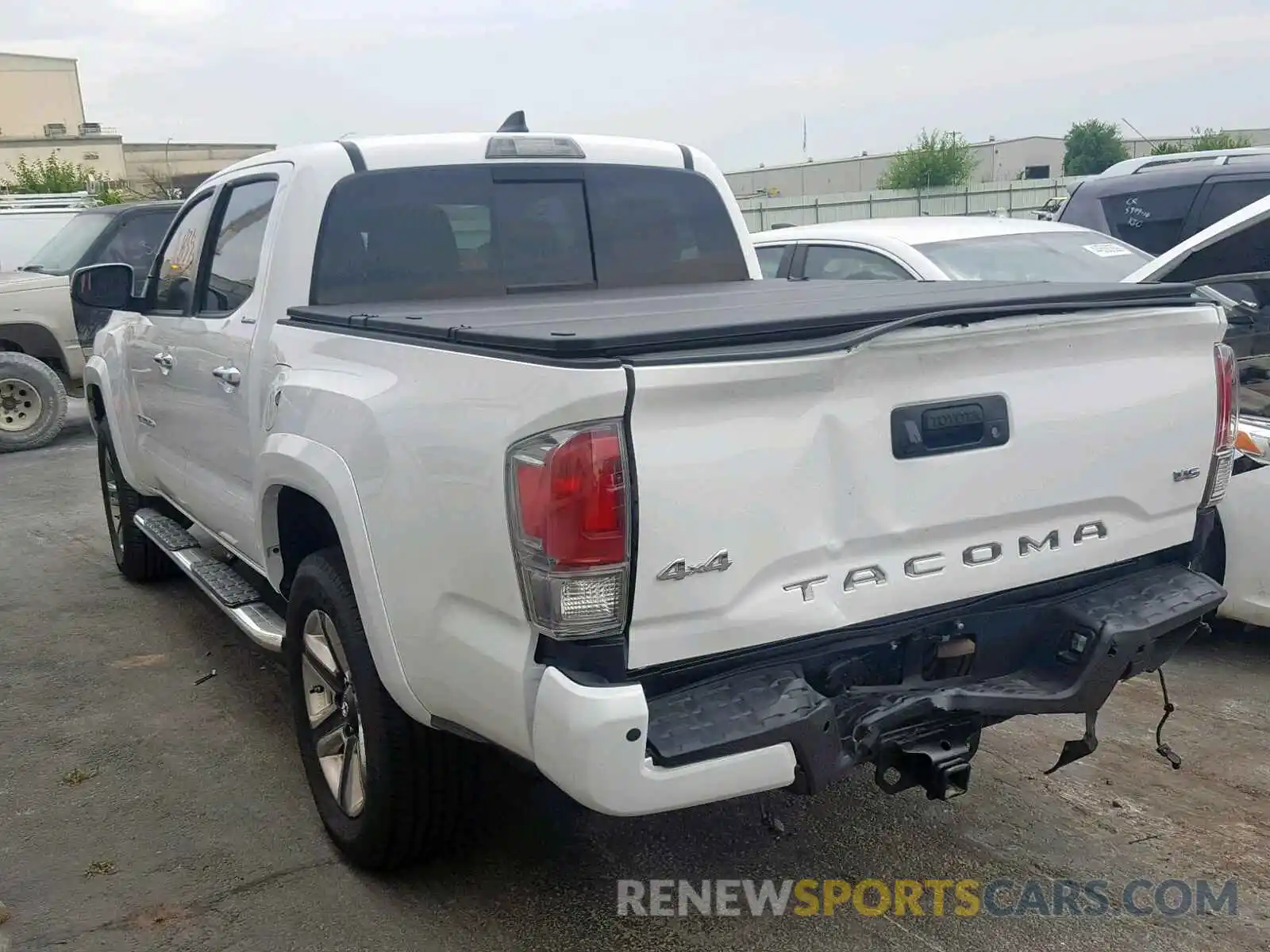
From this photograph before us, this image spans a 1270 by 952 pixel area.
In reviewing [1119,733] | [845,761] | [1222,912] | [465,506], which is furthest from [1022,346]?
[1119,733]

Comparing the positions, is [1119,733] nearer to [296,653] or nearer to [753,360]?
[753,360]

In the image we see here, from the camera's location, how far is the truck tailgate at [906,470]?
2482 millimetres

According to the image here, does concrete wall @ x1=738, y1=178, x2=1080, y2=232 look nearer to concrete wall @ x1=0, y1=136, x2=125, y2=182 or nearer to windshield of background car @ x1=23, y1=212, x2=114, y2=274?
A: windshield of background car @ x1=23, y1=212, x2=114, y2=274

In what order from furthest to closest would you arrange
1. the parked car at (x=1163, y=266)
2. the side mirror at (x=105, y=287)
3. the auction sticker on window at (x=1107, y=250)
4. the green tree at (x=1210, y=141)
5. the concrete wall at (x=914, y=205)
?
the green tree at (x=1210, y=141)
the concrete wall at (x=914, y=205)
the auction sticker on window at (x=1107, y=250)
the side mirror at (x=105, y=287)
the parked car at (x=1163, y=266)

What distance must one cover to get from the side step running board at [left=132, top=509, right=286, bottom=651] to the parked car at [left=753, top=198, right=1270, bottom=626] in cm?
358

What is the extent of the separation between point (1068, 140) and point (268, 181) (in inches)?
2767

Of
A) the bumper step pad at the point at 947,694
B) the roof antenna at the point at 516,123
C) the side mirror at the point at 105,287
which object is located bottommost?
the bumper step pad at the point at 947,694

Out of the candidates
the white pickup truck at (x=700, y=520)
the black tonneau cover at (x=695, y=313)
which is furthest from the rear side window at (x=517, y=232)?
the black tonneau cover at (x=695, y=313)

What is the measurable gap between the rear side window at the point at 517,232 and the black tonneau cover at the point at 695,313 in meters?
0.17

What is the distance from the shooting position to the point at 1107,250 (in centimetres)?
743

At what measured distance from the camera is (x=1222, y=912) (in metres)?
3.13

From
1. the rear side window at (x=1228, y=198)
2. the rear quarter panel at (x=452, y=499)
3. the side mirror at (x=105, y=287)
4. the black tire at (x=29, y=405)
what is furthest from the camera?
the black tire at (x=29, y=405)

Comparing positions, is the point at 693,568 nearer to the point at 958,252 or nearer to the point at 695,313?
the point at 695,313

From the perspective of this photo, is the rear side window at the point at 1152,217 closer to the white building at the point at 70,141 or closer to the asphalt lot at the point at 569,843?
the asphalt lot at the point at 569,843
